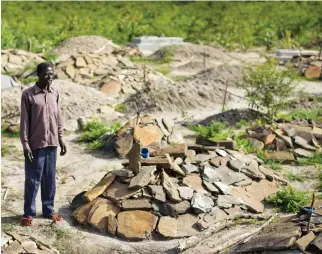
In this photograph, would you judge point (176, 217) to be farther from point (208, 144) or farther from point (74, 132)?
point (74, 132)

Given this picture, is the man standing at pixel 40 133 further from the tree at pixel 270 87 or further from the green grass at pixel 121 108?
the green grass at pixel 121 108

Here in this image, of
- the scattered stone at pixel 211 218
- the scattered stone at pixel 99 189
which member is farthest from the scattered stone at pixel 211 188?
the scattered stone at pixel 99 189

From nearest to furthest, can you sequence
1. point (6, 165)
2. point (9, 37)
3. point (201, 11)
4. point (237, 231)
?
point (237, 231), point (6, 165), point (9, 37), point (201, 11)

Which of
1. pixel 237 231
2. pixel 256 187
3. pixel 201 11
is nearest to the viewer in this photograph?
pixel 237 231

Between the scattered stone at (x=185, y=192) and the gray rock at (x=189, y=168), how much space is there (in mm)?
455

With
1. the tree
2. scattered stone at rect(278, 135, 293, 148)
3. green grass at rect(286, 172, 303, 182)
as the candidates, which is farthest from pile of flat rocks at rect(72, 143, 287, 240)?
the tree

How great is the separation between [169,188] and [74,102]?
744 centimetres

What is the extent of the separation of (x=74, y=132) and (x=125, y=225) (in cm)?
576

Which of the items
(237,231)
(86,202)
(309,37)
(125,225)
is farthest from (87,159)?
(309,37)

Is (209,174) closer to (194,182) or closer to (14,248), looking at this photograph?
(194,182)

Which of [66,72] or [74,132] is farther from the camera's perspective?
[66,72]

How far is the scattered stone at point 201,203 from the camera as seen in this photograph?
22.0ft

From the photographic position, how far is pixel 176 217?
21.6 ft

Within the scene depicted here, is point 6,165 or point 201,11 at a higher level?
point 201,11
